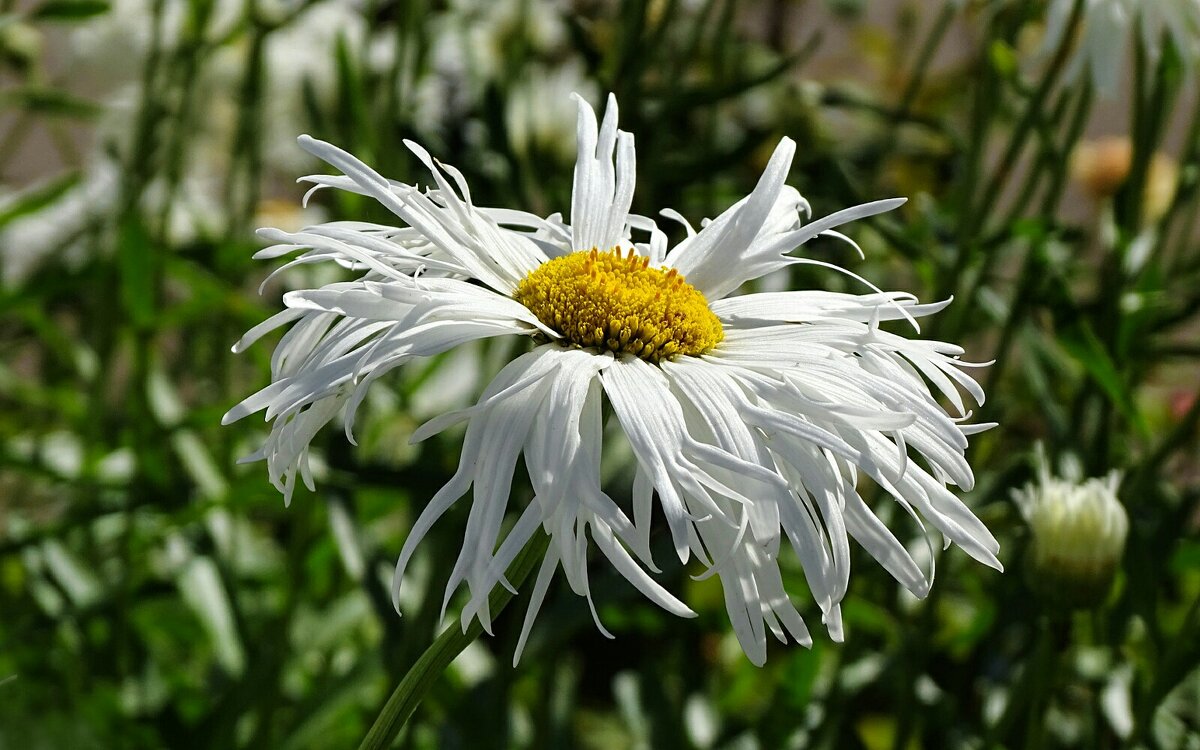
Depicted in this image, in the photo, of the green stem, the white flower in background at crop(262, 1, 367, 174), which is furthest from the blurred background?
the green stem

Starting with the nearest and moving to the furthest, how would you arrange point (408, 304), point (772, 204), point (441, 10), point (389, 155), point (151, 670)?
point (408, 304) < point (772, 204) < point (389, 155) < point (151, 670) < point (441, 10)

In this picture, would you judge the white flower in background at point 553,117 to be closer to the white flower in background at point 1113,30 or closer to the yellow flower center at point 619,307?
the white flower in background at point 1113,30

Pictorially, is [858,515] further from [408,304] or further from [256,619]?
[256,619]

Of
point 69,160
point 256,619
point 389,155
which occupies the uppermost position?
point 389,155

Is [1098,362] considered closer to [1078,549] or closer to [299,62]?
[1078,549]

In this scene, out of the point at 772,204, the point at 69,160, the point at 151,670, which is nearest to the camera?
the point at 772,204

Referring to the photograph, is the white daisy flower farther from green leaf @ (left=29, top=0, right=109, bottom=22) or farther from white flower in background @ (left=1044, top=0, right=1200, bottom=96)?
green leaf @ (left=29, top=0, right=109, bottom=22)

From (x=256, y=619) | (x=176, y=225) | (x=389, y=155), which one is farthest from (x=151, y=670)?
(x=176, y=225)
